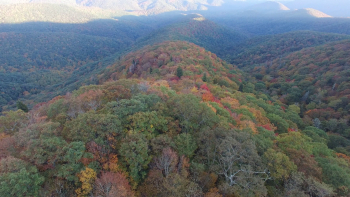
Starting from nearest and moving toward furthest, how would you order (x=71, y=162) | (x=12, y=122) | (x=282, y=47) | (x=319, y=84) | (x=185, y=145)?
(x=71, y=162) < (x=185, y=145) < (x=12, y=122) < (x=319, y=84) < (x=282, y=47)

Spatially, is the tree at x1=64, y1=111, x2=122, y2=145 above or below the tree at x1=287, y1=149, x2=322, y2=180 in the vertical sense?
above

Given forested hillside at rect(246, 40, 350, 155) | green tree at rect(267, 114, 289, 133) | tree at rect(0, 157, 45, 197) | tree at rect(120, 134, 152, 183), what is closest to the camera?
tree at rect(0, 157, 45, 197)

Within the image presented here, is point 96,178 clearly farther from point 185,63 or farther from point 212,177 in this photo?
point 185,63

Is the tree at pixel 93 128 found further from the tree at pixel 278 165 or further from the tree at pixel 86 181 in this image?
the tree at pixel 278 165

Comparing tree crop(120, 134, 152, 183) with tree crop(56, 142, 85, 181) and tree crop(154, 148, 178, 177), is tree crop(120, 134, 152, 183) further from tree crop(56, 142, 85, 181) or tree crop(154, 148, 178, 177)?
tree crop(56, 142, 85, 181)

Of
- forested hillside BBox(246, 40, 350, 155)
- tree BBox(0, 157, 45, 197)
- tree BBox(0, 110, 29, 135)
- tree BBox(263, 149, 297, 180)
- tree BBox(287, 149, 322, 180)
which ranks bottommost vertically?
forested hillside BBox(246, 40, 350, 155)

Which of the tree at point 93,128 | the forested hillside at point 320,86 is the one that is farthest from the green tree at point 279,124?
the tree at point 93,128

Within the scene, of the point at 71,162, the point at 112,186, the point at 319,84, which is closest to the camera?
the point at 112,186

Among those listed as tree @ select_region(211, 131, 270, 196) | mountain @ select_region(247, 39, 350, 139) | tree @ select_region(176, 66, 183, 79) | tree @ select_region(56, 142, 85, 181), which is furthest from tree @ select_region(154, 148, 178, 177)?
mountain @ select_region(247, 39, 350, 139)

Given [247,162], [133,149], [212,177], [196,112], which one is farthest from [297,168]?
[133,149]

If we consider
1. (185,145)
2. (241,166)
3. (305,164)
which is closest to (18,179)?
(185,145)

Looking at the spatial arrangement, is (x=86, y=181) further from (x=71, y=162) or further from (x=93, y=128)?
(x=93, y=128)
